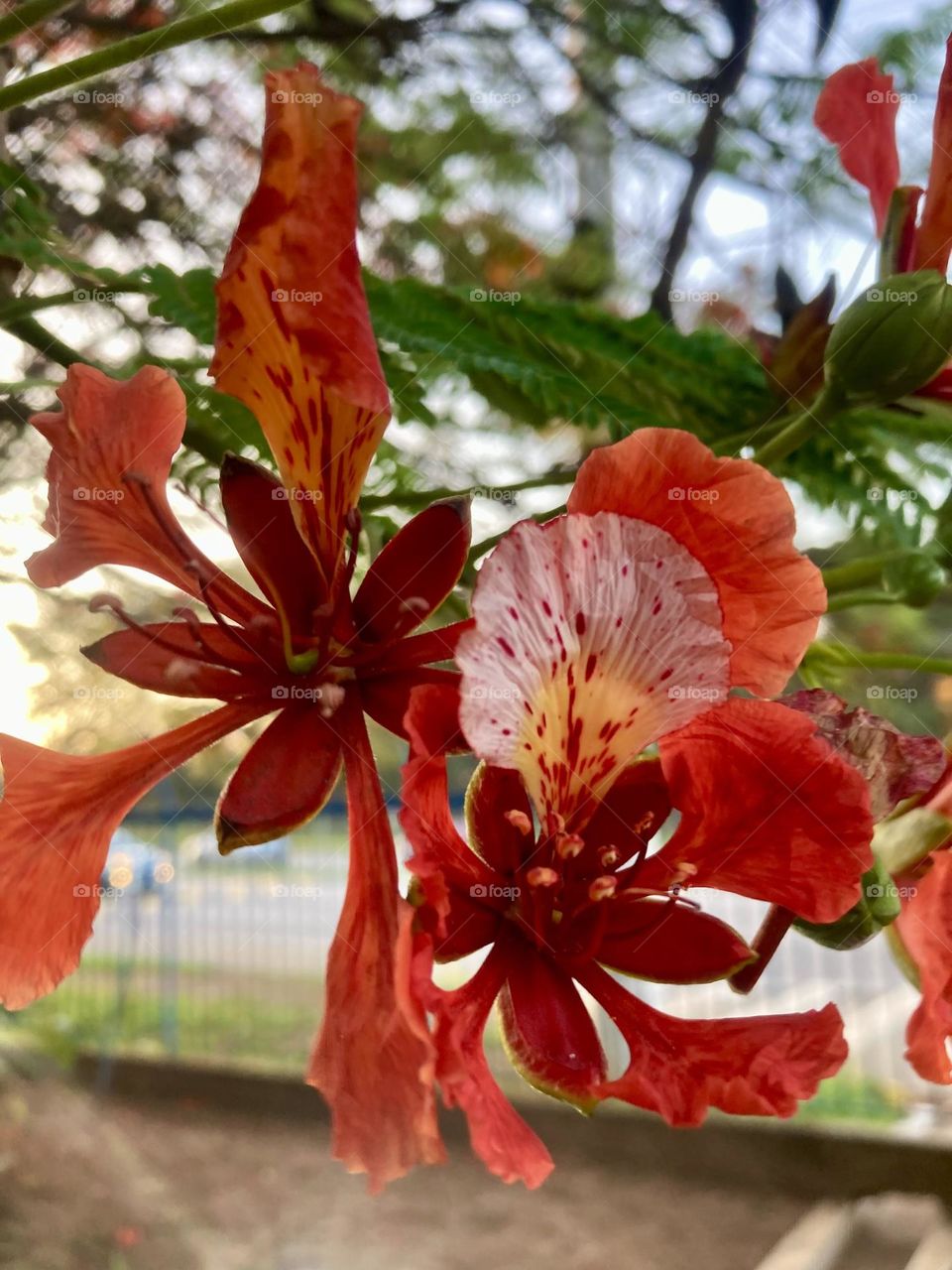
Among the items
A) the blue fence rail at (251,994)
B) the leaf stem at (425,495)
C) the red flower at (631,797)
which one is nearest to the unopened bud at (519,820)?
the red flower at (631,797)

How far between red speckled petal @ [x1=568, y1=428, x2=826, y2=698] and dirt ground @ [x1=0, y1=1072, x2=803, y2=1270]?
64.6 inches

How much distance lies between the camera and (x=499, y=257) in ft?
3.34

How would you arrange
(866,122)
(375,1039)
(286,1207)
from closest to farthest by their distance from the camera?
1. (375,1039)
2. (866,122)
3. (286,1207)

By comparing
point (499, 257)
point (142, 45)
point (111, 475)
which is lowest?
point (111, 475)

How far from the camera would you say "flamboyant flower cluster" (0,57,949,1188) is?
0.58 feet

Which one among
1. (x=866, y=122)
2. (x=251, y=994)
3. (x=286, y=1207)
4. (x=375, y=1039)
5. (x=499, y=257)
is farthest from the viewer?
(x=251, y=994)

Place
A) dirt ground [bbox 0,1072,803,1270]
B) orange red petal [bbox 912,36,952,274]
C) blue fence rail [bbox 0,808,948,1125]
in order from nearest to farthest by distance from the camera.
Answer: orange red petal [bbox 912,36,952,274]
dirt ground [bbox 0,1072,803,1270]
blue fence rail [bbox 0,808,948,1125]

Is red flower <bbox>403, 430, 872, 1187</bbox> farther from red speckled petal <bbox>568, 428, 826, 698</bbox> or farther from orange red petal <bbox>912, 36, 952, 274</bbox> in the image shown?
orange red petal <bbox>912, 36, 952, 274</bbox>

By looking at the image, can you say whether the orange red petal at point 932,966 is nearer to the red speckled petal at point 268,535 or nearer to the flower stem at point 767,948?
the flower stem at point 767,948

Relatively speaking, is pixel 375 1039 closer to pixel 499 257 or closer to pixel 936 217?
pixel 936 217

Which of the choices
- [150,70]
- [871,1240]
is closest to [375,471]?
[150,70]

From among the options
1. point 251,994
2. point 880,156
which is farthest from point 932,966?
point 251,994

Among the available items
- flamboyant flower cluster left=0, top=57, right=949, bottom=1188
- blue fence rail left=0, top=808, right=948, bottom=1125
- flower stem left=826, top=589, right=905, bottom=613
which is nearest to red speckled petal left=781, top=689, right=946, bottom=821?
flamboyant flower cluster left=0, top=57, right=949, bottom=1188

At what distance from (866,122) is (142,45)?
181mm
